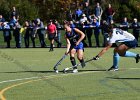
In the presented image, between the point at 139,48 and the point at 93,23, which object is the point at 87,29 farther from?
the point at 139,48

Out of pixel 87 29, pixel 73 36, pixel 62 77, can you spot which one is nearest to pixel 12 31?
pixel 87 29

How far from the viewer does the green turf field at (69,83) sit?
42.3 ft

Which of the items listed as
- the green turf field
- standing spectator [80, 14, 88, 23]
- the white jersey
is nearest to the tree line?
standing spectator [80, 14, 88, 23]

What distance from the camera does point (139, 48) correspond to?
32562mm

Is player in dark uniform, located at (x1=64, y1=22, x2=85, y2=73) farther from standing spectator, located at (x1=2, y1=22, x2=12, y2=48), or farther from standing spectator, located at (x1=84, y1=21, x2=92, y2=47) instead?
standing spectator, located at (x1=2, y1=22, x2=12, y2=48)

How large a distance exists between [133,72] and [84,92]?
5262mm

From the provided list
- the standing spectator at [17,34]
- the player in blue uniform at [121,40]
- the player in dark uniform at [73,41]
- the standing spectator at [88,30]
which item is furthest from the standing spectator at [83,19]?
the player in blue uniform at [121,40]

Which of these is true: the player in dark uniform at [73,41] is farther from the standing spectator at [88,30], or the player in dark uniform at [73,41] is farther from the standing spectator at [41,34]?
the standing spectator at [41,34]

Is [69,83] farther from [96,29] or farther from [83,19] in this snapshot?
[96,29]

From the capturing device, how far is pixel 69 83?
1555cm

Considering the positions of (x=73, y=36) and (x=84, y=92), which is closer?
(x=84, y=92)

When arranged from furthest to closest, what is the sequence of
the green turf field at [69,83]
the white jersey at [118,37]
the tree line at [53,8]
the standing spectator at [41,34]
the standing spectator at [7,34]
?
the tree line at [53,8] → the standing spectator at [7,34] → the standing spectator at [41,34] → the white jersey at [118,37] → the green turf field at [69,83]

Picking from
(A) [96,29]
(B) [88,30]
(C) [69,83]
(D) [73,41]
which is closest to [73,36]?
(D) [73,41]

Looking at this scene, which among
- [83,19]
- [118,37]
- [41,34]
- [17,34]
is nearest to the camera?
[118,37]
